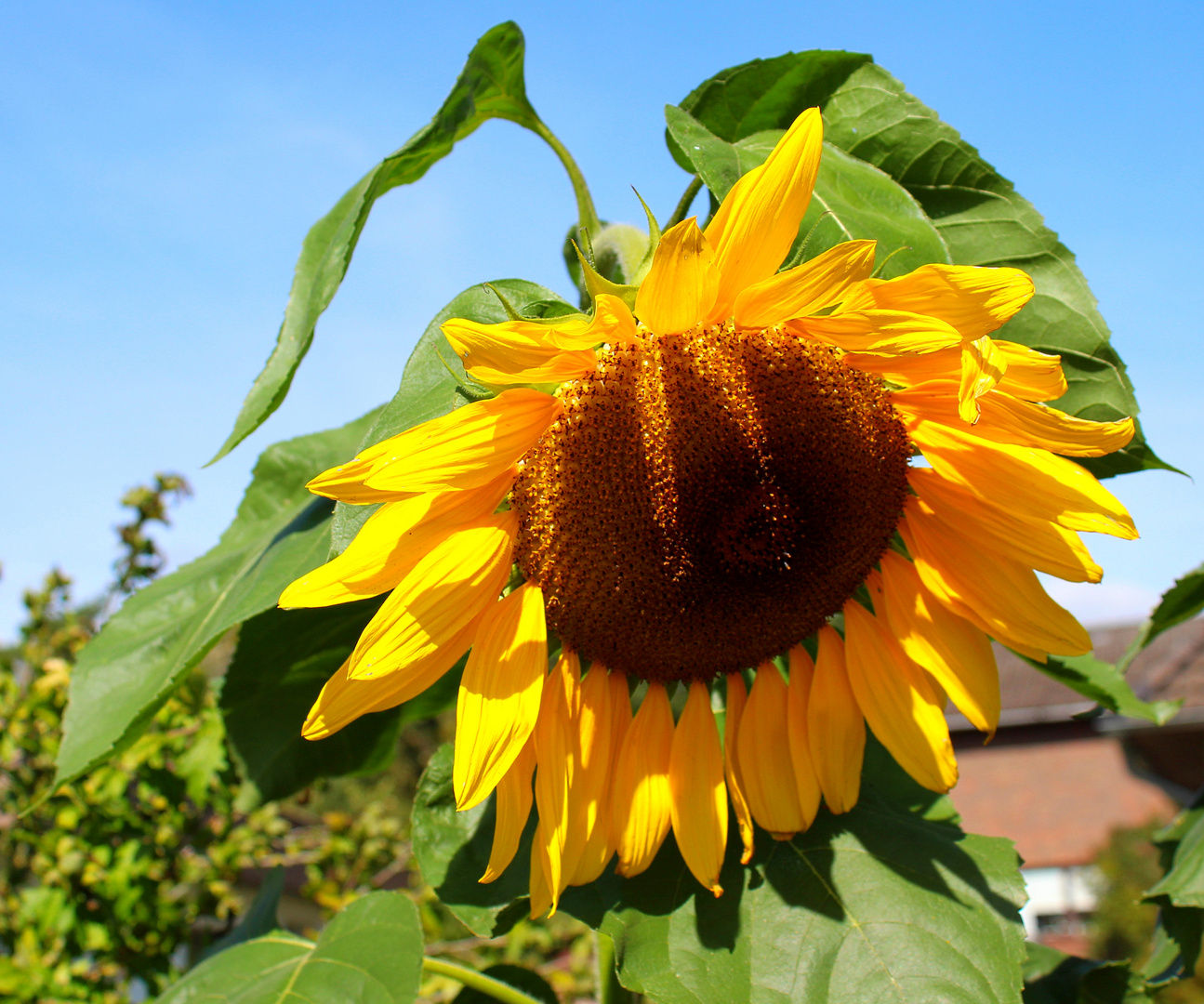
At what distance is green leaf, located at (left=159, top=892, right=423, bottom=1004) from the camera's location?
49.4 inches

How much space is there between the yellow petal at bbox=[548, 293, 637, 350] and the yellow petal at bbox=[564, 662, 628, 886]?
0.46 meters

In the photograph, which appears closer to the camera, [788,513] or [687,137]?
[687,137]

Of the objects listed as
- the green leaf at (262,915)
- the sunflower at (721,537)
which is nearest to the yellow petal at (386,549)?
the sunflower at (721,537)

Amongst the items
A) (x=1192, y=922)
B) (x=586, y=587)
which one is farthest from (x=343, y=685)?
(x=1192, y=922)

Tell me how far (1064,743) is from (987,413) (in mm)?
28333

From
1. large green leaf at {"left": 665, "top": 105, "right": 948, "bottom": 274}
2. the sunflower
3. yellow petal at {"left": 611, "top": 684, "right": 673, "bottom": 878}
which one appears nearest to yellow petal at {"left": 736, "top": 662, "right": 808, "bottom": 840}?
the sunflower

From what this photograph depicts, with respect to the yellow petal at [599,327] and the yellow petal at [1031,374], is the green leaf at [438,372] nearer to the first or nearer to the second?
the yellow petal at [599,327]

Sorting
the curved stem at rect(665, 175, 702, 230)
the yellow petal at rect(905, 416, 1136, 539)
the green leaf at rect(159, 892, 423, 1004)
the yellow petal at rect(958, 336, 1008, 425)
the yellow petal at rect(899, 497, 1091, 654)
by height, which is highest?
the curved stem at rect(665, 175, 702, 230)

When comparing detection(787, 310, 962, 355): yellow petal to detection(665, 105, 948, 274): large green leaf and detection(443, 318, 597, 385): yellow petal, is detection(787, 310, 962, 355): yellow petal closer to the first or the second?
detection(665, 105, 948, 274): large green leaf

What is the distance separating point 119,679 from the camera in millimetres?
1448

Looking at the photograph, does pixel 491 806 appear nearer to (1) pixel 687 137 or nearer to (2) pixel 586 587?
(2) pixel 586 587

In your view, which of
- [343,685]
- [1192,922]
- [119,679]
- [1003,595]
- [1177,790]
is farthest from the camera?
[1177,790]

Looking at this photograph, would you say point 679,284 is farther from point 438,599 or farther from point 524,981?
point 524,981

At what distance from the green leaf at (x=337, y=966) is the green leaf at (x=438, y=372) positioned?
0.59 m
